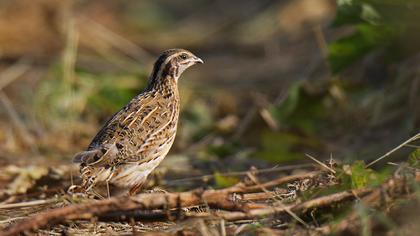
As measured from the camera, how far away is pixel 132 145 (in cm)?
630

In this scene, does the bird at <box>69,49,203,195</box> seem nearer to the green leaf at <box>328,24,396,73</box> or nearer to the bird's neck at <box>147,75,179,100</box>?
the bird's neck at <box>147,75,179,100</box>

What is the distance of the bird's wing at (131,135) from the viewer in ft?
20.0

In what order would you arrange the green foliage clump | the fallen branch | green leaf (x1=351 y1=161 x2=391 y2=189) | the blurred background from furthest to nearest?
the blurred background, the green foliage clump, green leaf (x1=351 y1=161 x2=391 y2=189), the fallen branch

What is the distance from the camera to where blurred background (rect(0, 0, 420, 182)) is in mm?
8078

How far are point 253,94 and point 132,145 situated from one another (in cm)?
352

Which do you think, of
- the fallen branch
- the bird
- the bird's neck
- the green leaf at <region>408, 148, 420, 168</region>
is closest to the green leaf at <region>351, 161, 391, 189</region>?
the green leaf at <region>408, 148, 420, 168</region>

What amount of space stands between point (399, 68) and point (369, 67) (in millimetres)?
793

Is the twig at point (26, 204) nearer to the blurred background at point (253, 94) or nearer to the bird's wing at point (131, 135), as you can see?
the bird's wing at point (131, 135)

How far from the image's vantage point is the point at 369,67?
949 cm

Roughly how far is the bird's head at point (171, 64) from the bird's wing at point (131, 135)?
1.15 ft

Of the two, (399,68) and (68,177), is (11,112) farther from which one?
(399,68)

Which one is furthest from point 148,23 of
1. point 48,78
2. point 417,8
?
point 417,8

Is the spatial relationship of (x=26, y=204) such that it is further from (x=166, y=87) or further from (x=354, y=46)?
(x=354, y=46)

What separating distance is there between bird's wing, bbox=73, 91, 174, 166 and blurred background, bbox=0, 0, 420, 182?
50.3 inches
